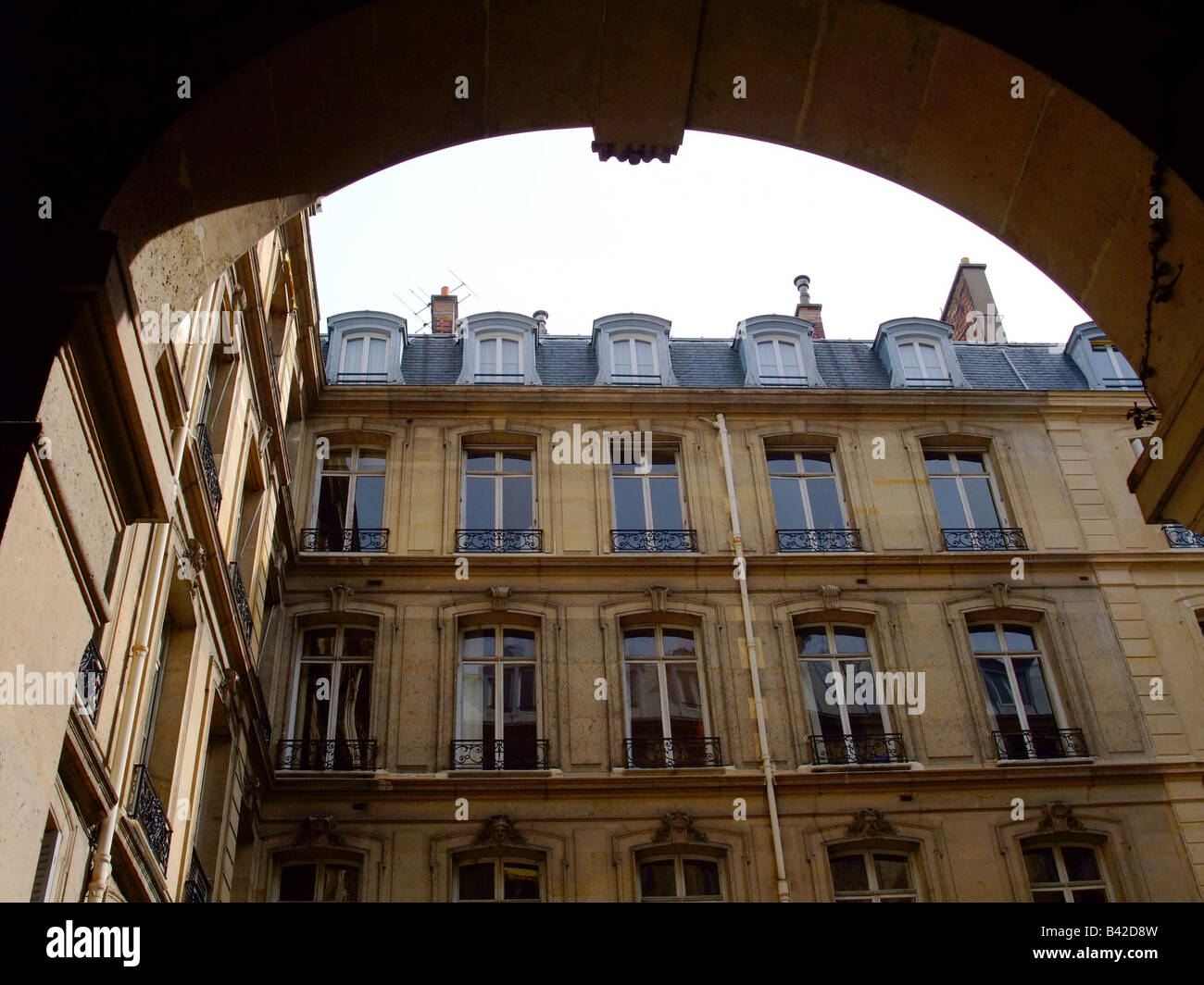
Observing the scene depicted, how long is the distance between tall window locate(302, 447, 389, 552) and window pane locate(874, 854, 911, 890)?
856cm

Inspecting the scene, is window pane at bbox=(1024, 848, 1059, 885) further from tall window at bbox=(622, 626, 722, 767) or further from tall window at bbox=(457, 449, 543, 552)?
tall window at bbox=(457, 449, 543, 552)

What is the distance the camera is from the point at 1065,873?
17.2 m

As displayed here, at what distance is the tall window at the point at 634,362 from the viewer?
73.5 ft

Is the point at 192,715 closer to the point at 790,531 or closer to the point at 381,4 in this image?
the point at 381,4

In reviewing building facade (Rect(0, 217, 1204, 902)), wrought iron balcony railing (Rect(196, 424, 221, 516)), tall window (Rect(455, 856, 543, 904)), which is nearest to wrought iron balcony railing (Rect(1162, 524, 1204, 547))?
building facade (Rect(0, 217, 1204, 902))

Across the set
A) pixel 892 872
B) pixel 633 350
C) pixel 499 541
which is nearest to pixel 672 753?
pixel 892 872

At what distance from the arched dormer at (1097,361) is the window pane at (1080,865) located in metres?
9.10

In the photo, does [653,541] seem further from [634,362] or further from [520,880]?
[520,880]

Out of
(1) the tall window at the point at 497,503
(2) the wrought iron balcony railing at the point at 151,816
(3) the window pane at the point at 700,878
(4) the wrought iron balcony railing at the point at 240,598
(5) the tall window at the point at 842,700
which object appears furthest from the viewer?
(1) the tall window at the point at 497,503

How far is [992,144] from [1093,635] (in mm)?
14814

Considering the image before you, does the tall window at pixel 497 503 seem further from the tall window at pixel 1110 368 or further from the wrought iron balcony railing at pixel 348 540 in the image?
the tall window at pixel 1110 368

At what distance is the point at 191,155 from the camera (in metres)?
5.17

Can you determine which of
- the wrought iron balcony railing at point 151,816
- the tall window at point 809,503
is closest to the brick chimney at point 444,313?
the tall window at point 809,503

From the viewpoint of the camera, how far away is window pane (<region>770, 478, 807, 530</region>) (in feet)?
66.7
